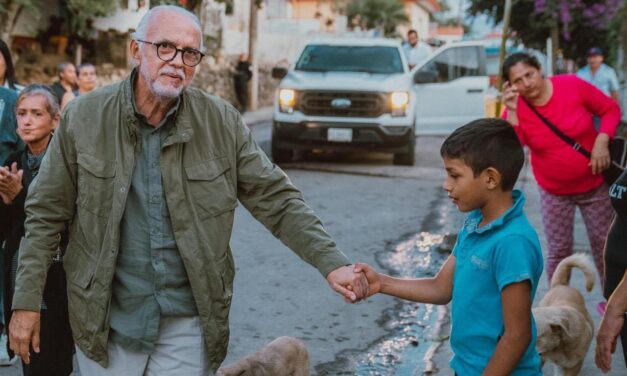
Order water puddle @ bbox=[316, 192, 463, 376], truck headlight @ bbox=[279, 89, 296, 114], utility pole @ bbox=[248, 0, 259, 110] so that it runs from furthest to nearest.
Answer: utility pole @ bbox=[248, 0, 259, 110], truck headlight @ bbox=[279, 89, 296, 114], water puddle @ bbox=[316, 192, 463, 376]

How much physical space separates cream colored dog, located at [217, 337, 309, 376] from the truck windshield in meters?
10.5

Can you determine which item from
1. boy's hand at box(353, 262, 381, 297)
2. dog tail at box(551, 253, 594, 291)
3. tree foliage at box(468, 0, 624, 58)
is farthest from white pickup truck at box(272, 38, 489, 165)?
tree foliage at box(468, 0, 624, 58)

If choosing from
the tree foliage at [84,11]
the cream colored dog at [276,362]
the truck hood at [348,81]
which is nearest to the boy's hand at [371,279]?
the cream colored dog at [276,362]

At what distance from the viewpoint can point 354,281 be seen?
320cm

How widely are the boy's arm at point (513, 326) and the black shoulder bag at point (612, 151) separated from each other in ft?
9.30

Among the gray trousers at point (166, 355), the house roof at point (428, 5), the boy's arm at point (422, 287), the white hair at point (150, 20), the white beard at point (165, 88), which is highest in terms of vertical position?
the house roof at point (428, 5)

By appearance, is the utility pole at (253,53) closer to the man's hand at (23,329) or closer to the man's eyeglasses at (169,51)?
the man's eyeglasses at (169,51)

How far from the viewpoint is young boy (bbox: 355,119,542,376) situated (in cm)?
275

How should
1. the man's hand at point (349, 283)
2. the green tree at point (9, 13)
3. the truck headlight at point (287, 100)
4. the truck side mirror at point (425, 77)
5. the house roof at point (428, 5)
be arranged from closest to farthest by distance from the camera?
the man's hand at point (349, 283) → the truck headlight at point (287, 100) → the truck side mirror at point (425, 77) → the green tree at point (9, 13) → the house roof at point (428, 5)

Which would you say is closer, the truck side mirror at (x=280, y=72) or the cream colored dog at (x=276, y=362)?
the cream colored dog at (x=276, y=362)

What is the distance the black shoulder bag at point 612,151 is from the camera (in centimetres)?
534

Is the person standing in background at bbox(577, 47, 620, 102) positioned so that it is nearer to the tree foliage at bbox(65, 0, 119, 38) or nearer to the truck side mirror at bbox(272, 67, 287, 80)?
the truck side mirror at bbox(272, 67, 287, 80)

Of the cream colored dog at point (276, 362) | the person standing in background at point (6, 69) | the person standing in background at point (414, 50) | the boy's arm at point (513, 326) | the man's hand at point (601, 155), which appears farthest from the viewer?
the person standing in background at point (414, 50)

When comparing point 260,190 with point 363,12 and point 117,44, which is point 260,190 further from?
point 363,12
